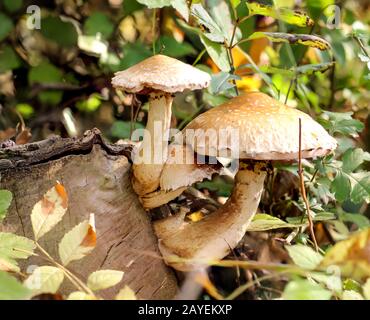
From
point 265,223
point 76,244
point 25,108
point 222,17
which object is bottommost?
point 25,108

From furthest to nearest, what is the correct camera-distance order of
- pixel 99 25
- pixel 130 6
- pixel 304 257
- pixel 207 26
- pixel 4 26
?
1. pixel 4 26
2. pixel 99 25
3. pixel 130 6
4. pixel 207 26
5. pixel 304 257

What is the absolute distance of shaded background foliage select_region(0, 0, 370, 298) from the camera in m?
2.12

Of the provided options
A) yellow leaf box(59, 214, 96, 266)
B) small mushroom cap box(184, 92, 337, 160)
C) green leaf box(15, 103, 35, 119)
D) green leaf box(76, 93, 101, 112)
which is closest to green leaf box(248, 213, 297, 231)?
small mushroom cap box(184, 92, 337, 160)

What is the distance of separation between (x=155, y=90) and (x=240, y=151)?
285mm

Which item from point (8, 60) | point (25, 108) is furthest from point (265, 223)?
point (25, 108)

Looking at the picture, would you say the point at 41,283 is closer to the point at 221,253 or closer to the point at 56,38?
the point at 221,253

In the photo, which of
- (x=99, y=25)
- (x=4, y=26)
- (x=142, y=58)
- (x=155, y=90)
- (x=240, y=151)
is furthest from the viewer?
(x=4, y=26)

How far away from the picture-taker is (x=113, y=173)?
4.94 feet

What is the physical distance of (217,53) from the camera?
5.73ft

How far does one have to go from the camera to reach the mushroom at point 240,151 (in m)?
1.31

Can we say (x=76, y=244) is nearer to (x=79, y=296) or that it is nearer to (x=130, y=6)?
(x=79, y=296)

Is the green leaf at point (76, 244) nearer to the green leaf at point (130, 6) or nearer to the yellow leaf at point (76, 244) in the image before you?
the yellow leaf at point (76, 244)
